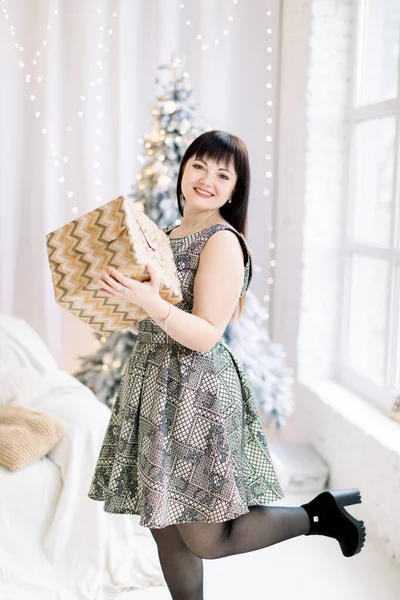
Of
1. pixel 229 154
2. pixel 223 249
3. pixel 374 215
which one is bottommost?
pixel 223 249

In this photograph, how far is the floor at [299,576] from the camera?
2371 millimetres

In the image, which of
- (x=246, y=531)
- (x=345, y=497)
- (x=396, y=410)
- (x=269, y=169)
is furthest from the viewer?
(x=269, y=169)

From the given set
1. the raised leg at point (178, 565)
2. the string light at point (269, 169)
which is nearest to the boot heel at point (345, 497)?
the raised leg at point (178, 565)

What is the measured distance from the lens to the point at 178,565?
1.79 metres

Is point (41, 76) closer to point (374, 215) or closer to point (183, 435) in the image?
point (374, 215)

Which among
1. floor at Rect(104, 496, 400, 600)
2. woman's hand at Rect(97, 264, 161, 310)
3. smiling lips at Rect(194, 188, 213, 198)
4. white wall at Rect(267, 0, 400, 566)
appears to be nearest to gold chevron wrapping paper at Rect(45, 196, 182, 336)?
woman's hand at Rect(97, 264, 161, 310)

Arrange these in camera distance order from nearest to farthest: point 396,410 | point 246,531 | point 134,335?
point 246,531 → point 396,410 → point 134,335

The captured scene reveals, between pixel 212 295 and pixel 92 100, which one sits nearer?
pixel 212 295

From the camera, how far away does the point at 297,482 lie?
317cm

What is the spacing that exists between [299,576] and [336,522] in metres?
0.77

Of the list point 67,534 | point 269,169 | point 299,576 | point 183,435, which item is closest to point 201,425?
point 183,435

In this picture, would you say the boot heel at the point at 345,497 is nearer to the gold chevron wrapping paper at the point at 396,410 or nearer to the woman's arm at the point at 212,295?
the woman's arm at the point at 212,295

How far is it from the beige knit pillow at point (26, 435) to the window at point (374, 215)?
4.51 feet

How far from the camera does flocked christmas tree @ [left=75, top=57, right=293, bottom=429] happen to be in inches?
125
